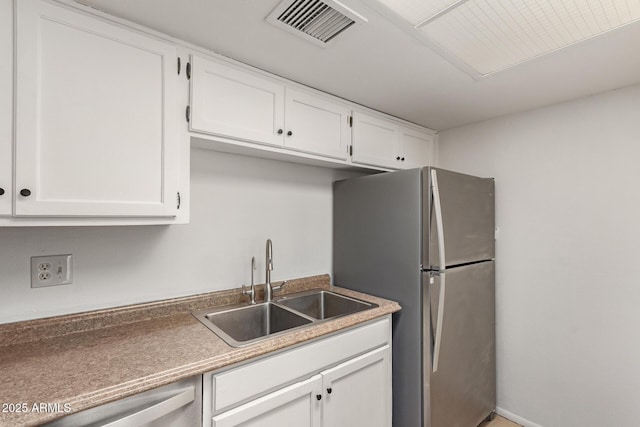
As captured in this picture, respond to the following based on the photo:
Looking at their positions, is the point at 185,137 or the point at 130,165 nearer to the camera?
the point at 130,165

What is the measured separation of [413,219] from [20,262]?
5.87 ft

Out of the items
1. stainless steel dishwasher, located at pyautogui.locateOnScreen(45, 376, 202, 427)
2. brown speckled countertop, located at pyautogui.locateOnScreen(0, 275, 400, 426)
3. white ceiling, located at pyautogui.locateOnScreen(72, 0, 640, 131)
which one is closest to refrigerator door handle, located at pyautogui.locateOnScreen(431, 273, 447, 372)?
brown speckled countertop, located at pyautogui.locateOnScreen(0, 275, 400, 426)

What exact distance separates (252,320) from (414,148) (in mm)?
1761

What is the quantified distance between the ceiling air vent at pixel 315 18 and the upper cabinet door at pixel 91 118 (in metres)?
0.51

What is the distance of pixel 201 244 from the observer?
1.64 metres

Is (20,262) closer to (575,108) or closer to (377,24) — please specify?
(377,24)

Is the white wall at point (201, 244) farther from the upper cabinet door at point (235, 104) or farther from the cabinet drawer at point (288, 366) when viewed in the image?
the cabinet drawer at point (288, 366)

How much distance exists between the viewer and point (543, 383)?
1991 mm

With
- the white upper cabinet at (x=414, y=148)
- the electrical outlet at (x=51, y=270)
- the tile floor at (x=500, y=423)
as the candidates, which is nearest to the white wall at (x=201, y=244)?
the electrical outlet at (x=51, y=270)

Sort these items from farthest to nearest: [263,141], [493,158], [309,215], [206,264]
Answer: [493,158] → [309,215] → [206,264] → [263,141]

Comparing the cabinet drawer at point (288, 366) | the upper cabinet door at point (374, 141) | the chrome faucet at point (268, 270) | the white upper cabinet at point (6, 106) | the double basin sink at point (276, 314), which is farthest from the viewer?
the upper cabinet door at point (374, 141)

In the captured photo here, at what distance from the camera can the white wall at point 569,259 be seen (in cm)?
171

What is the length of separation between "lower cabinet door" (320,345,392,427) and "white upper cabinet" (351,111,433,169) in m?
1.20

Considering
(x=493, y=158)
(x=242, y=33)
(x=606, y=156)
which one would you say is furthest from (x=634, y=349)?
(x=242, y=33)
